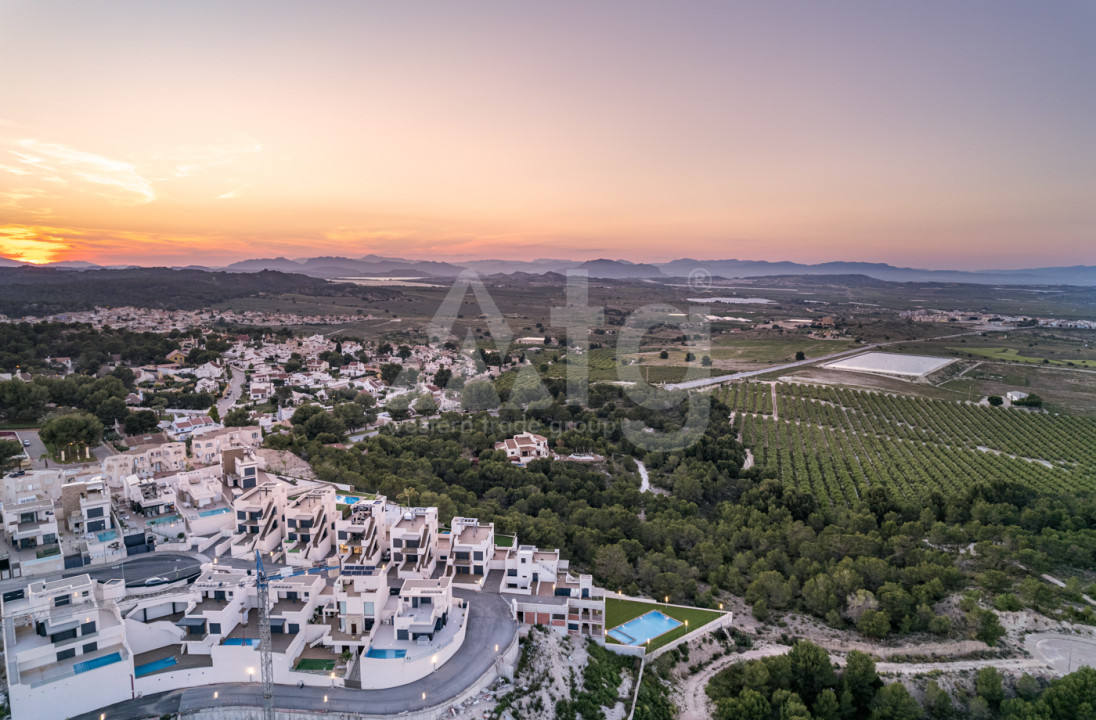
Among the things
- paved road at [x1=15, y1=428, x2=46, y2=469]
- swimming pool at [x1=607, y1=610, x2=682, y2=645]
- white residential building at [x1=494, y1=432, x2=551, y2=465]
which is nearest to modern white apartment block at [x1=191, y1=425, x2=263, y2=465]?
paved road at [x1=15, y1=428, x2=46, y2=469]

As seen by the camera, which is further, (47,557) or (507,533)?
(507,533)

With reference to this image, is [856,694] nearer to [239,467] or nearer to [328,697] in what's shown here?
[328,697]

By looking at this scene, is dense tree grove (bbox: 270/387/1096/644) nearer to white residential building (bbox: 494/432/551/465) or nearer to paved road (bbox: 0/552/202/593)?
white residential building (bbox: 494/432/551/465)

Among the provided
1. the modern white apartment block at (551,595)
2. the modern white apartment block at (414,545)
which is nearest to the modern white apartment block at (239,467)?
the modern white apartment block at (414,545)

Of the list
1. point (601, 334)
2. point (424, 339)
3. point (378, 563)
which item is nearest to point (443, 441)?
point (378, 563)

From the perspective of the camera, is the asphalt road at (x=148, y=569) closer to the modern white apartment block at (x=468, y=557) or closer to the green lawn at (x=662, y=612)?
the modern white apartment block at (x=468, y=557)

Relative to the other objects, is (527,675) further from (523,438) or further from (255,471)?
(523,438)

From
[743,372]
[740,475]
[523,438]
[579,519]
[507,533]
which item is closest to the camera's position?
[507,533]
